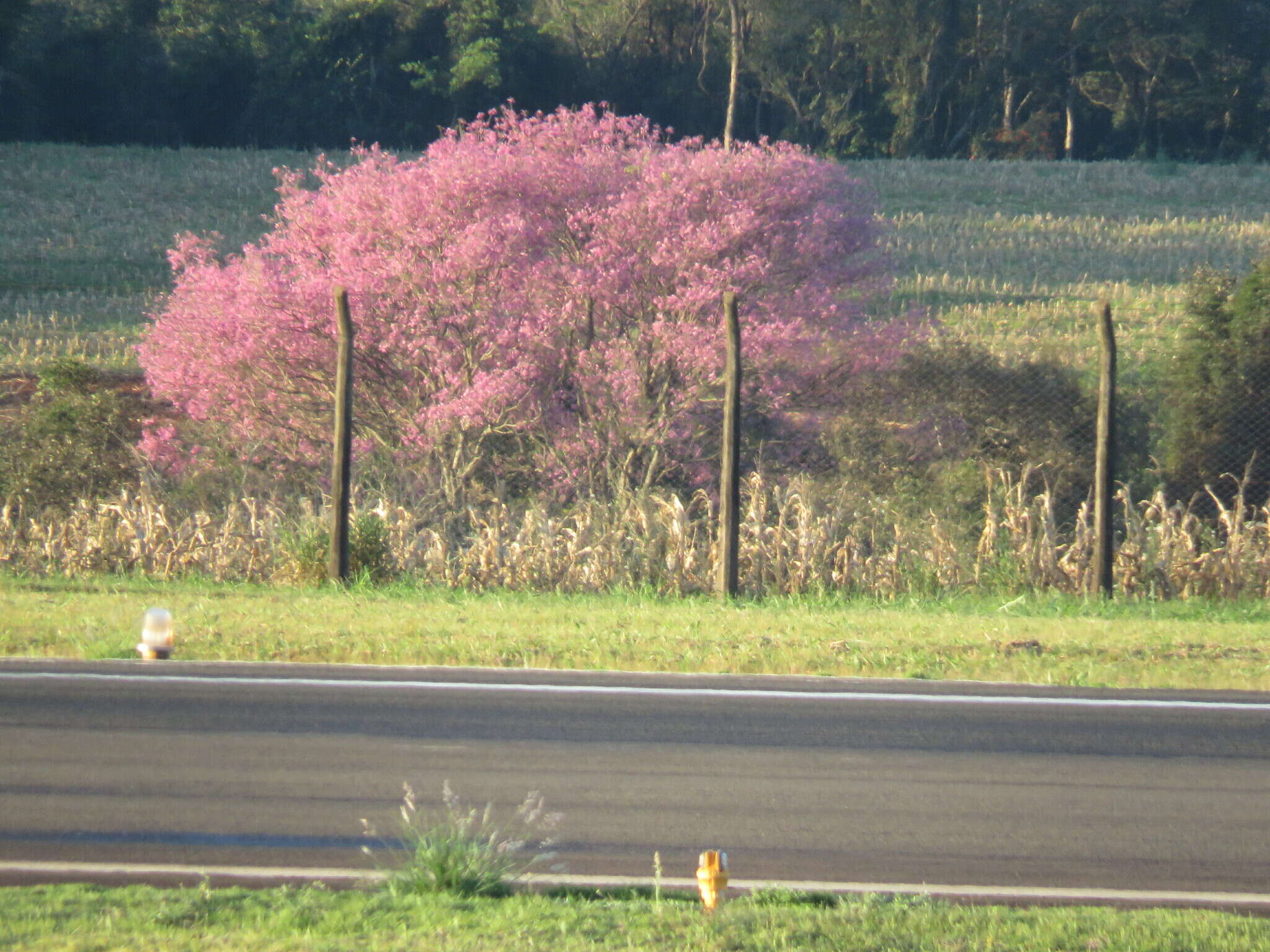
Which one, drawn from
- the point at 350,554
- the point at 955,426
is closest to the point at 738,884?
the point at 350,554

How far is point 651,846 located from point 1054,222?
1987 inches

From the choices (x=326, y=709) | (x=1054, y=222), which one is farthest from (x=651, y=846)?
(x=1054, y=222)

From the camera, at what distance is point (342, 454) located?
1198 cm

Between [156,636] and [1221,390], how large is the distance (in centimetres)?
1297

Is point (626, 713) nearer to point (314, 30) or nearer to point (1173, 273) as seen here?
point (1173, 273)

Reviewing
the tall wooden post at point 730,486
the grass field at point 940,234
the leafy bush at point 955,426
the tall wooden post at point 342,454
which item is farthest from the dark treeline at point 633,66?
the tall wooden post at point 730,486

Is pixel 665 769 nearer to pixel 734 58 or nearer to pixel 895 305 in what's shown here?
pixel 895 305

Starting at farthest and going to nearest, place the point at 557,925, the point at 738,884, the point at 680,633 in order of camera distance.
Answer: the point at 680,633, the point at 738,884, the point at 557,925

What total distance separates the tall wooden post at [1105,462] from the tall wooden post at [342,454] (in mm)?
6120

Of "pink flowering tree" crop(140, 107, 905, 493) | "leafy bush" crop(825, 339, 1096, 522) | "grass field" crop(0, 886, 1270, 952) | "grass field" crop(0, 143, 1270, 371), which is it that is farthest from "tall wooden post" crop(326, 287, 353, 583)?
"grass field" crop(0, 143, 1270, 371)

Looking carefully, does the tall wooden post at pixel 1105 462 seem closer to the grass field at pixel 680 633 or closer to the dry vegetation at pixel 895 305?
the grass field at pixel 680 633

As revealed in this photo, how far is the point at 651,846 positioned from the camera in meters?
5.36

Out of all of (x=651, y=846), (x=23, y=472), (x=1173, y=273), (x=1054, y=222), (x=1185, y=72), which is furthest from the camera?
(x=1185, y=72)

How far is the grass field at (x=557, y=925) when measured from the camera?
4031 mm
